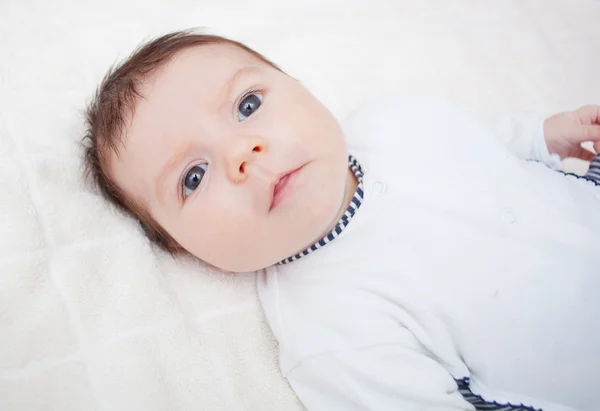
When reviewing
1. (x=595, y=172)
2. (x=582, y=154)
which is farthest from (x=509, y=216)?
(x=582, y=154)

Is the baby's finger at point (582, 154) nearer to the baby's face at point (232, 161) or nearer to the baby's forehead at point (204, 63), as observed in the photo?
the baby's face at point (232, 161)

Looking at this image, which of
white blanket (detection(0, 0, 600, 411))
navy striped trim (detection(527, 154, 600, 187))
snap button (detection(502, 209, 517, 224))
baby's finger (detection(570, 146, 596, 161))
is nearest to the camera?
white blanket (detection(0, 0, 600, 411))

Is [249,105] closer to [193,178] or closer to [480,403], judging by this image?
[193,178]

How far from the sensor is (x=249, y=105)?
923 mm

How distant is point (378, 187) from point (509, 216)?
216 mm

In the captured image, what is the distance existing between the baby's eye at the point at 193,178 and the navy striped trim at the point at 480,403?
1.71ft

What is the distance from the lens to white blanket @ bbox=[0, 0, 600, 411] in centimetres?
81

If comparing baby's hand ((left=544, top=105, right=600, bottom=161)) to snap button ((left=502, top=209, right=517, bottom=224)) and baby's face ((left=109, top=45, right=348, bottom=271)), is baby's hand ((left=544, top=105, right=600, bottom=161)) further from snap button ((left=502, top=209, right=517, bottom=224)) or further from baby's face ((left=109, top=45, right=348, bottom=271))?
baby's face ((left=109, top=45, right=348, bottom=271))

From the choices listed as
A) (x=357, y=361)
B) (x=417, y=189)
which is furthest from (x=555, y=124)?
(x=357, y=361)

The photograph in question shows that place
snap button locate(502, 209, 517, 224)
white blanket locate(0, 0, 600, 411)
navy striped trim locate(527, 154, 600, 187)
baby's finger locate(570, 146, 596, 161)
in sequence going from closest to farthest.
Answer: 1. white blanket locate(0, 0, 600, 411)
2. snap button locate(502, 209, 517, 224)
3. navy striped trim locate(527, 154, 600, 187)
4. baby's finger locate(570, 146, 596, 161)

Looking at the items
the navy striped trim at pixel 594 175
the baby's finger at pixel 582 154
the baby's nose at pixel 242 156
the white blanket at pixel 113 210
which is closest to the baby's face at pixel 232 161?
the baby's nose at pixel 242 156

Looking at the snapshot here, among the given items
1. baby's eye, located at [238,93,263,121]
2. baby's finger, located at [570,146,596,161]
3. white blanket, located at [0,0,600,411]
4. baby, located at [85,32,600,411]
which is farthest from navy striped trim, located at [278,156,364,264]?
baby's finger, located at [570,146,596,161]

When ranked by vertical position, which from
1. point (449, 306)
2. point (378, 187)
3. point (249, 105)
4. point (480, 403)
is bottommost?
point (480, 403)

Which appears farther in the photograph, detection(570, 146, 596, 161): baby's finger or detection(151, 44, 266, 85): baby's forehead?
detection(570, 146, 596, 161): baby's finger
